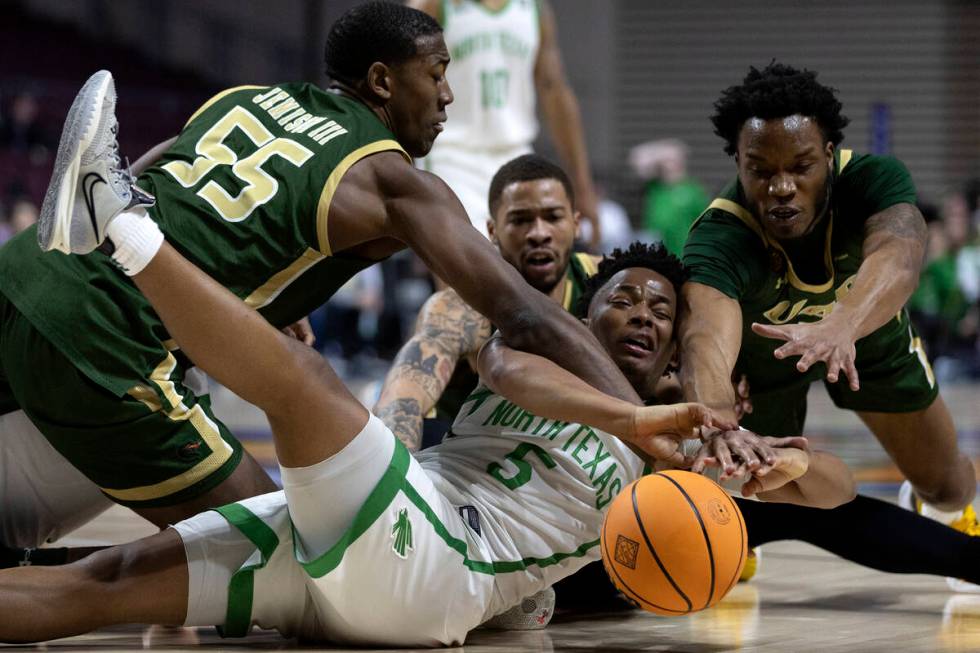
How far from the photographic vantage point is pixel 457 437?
153 inches

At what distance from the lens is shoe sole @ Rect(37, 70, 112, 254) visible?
3150 millimetres

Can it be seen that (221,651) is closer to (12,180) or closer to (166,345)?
(166,345)

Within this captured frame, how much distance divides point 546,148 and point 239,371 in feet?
51.0

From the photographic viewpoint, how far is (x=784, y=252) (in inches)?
174

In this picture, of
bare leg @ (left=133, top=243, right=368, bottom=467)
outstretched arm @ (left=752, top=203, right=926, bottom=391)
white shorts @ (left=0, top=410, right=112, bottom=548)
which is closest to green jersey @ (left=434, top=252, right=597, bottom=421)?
outstretched arm @ (left=752, top=203, right=926, bottom=391)

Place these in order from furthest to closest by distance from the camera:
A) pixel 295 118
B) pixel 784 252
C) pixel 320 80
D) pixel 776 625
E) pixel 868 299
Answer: pixel 320 80 → pixel 784 252 → pixel 776 625 → pixel 868 299 → pixel 295 118

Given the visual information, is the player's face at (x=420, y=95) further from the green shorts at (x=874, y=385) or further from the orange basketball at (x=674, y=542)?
the green shorts at (x=874, y=385)

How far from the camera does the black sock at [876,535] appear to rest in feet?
14.2

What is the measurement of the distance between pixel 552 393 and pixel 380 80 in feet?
3.80

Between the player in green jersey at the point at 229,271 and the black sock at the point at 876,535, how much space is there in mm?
1296

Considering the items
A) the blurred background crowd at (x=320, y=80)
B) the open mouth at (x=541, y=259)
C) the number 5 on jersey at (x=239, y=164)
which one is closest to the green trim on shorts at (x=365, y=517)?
the number 5 on jersey at (x=239, y=164)

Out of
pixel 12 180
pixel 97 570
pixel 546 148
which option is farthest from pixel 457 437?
pixel 546 148

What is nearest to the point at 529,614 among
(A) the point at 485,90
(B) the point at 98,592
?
(B) the point at 98,592

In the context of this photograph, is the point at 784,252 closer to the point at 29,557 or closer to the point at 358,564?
the point at 358,564
